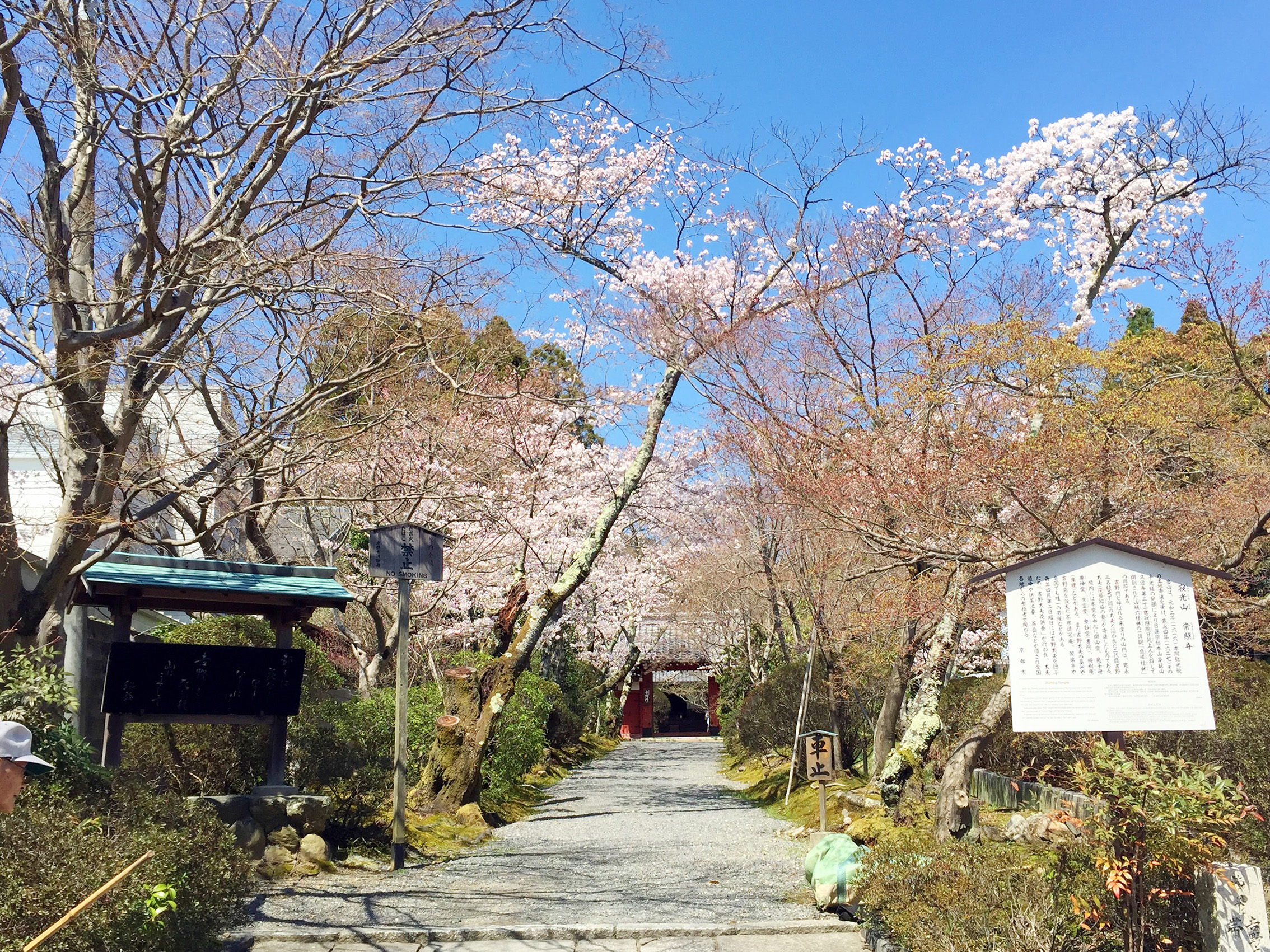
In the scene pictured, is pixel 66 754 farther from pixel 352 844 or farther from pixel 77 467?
pixel 352 844

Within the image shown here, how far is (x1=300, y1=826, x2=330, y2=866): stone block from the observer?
791 centimetres

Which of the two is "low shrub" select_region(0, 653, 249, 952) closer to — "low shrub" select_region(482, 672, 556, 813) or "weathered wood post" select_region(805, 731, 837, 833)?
"weathered wood post" select_region(805, 731, 837, 833)

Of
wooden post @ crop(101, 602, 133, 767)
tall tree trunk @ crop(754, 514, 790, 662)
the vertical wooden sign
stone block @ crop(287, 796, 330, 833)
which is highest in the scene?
tall tree trunk @ crop(754, 514, 790, 662)

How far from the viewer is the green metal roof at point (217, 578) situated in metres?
7.74

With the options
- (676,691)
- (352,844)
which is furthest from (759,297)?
(676,691)

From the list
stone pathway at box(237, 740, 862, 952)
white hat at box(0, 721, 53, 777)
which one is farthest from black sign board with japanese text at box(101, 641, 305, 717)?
white hat at box(0, 721, 53, 777)

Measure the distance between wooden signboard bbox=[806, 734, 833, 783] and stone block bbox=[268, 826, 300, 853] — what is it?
4836mm

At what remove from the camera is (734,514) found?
17.0 m

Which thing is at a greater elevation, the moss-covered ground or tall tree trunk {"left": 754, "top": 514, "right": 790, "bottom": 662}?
tall tree trunk {"left": 754, "top": 514, "right": 790, "bottom": 662}

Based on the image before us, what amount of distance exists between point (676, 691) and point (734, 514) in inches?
1094

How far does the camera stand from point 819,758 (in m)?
10.2

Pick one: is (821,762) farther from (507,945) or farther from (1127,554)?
(1127,554)

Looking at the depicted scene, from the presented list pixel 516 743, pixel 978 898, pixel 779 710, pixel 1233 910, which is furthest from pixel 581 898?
pixel 779 710

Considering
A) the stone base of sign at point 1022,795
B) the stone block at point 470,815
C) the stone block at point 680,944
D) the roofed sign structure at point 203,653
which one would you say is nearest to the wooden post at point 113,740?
the roofed sign structure at point 203,653
